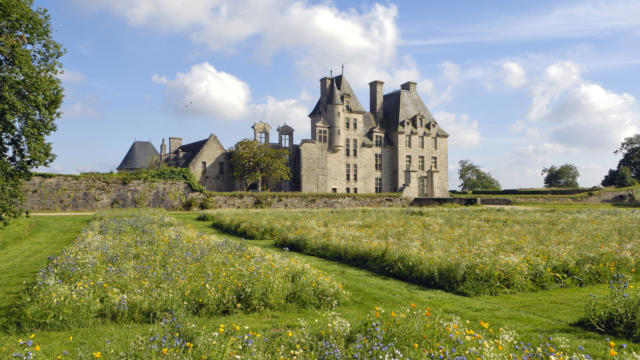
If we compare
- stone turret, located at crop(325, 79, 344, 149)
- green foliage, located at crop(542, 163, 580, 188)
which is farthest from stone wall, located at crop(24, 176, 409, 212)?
green foliage, located at crop(542, 163, 580, 188)

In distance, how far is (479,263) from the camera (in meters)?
9.41

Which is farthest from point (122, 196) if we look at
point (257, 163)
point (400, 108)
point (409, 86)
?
point (409, 86)

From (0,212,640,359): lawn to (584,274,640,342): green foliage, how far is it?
0.25 meters

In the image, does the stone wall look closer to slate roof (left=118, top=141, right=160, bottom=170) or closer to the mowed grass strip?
the mowed grass strip

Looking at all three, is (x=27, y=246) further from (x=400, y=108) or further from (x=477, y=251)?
(x=400, y=108)

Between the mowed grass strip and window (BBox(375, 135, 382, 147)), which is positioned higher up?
window (BBox(375, 135, 382, 147))

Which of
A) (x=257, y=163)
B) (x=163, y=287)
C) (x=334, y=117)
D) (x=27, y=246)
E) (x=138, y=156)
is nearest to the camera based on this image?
(x=163, y=287)

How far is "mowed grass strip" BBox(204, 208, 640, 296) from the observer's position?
9.10 meters

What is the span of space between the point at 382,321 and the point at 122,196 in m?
30.4

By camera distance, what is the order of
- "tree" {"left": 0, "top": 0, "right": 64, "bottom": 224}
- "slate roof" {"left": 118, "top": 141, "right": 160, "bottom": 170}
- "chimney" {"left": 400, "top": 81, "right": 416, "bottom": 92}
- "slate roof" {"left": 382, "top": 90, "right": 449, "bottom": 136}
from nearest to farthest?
"tree" {"left": 0, "top": 0, "right": 64, "bottom": 224}, "slate roof" {"left": 382, "top": 90, "right": 449, "bottom": 136}, "chimney" {"left": 400, "top": 81, "right": 416, "bottom": 92}, "slate roof" {"left": 118, "top": 141, "right": 160, "bottom": 170}

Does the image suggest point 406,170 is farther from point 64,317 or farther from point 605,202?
point 64,317

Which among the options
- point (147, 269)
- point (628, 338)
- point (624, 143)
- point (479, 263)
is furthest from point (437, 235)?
point (624, 143)

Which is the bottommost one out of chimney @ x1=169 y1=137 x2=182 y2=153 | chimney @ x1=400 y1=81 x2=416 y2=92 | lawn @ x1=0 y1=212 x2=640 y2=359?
lawn @ x1=0 y1=212 x2=640 y2=359

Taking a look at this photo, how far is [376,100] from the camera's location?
53.7m
